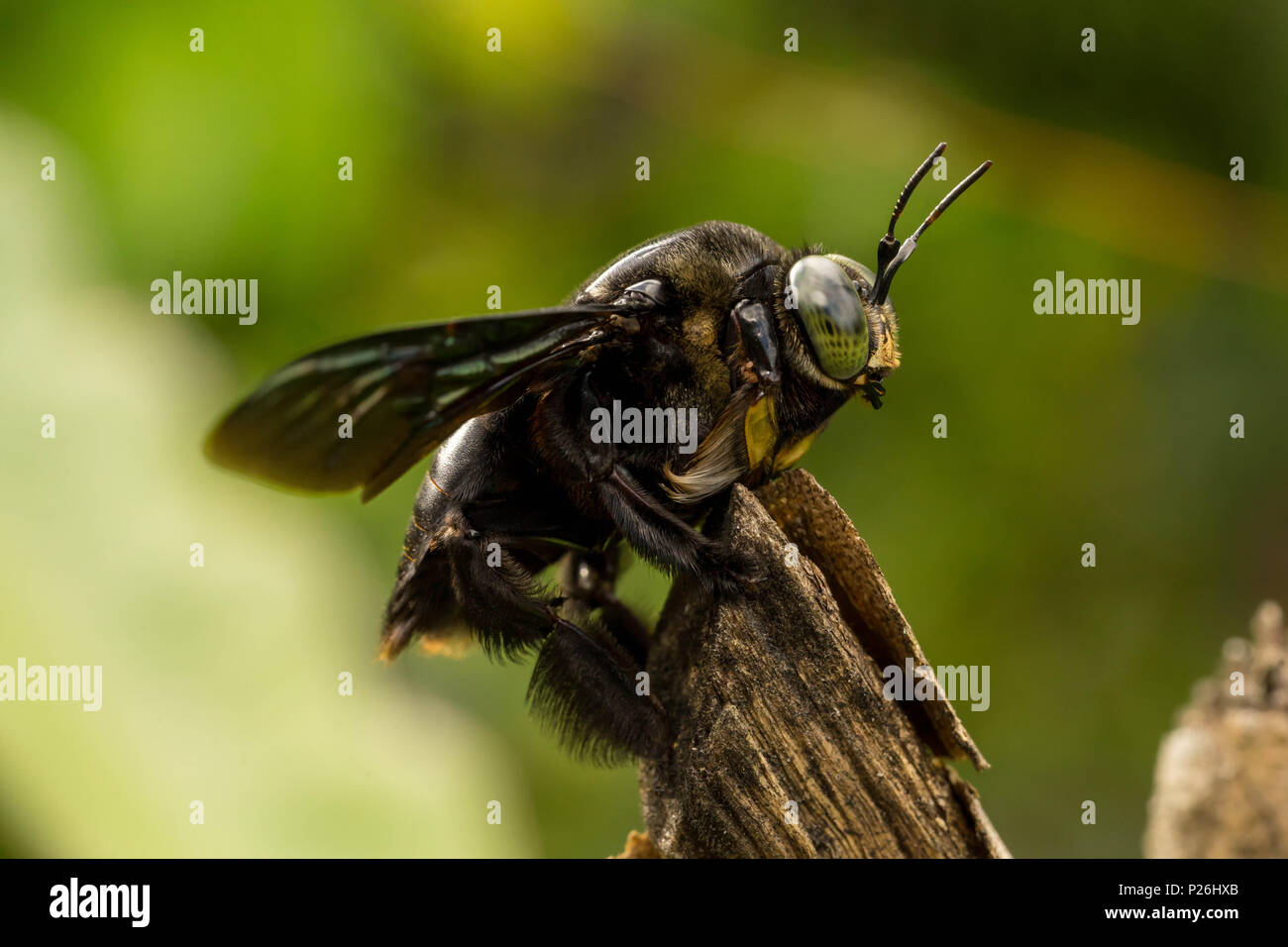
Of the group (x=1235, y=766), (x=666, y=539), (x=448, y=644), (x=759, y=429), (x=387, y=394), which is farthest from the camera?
(x=448, y=644)

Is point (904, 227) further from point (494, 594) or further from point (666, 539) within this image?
point (494, 594)

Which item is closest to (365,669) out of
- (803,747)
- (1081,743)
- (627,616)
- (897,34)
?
(627,616)

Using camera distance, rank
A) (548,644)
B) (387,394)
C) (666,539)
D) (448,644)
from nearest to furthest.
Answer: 1. (387,394)
2. (666,539)
3. (548,644)
4. (448,644)

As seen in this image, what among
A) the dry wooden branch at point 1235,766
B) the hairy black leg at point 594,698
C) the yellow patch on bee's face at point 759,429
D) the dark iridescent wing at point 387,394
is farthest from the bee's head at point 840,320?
the dry wooden branch at point 1235,766

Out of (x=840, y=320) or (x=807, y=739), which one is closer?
(x=807, y=739)

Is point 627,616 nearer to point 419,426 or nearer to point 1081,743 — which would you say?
point 419,426

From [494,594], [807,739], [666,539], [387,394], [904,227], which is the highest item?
[904,227]

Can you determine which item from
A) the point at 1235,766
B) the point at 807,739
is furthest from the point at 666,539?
the point at 1235,766
